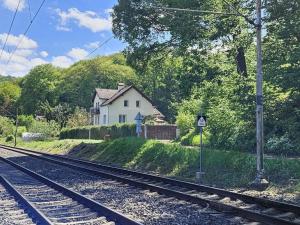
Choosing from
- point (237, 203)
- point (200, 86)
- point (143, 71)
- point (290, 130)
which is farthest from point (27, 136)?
point (237, 203)

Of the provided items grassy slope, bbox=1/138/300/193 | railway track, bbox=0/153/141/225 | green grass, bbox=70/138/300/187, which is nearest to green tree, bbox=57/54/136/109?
grassy slope, bbox=1/138/300/193

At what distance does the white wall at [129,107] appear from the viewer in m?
78.0

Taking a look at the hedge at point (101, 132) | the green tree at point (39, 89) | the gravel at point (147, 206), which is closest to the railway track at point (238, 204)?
the gravel at point (147, 206)

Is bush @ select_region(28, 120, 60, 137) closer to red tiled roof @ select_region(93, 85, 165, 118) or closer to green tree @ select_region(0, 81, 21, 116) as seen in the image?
red tiled roof @ select_region(93, 85, 165, 118)

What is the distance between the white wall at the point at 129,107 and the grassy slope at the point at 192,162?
143ft

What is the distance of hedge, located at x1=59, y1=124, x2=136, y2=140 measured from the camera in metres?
50.5

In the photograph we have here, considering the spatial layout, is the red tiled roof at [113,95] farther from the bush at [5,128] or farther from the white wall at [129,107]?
the bush at [5,128]

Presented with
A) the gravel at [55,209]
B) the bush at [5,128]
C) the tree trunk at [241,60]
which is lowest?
the gravel at [55,209]

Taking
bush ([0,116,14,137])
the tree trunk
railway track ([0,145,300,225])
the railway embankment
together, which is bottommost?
railway track ([0,145,300,225])

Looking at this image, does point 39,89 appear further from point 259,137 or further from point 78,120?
point 259,137

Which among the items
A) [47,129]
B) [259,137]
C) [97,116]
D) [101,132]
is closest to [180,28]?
[259,137]

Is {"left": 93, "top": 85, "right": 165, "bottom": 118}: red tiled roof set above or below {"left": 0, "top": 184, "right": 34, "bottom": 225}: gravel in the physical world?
above

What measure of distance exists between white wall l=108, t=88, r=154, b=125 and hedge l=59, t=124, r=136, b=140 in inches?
421

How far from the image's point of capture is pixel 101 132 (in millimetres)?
57250
